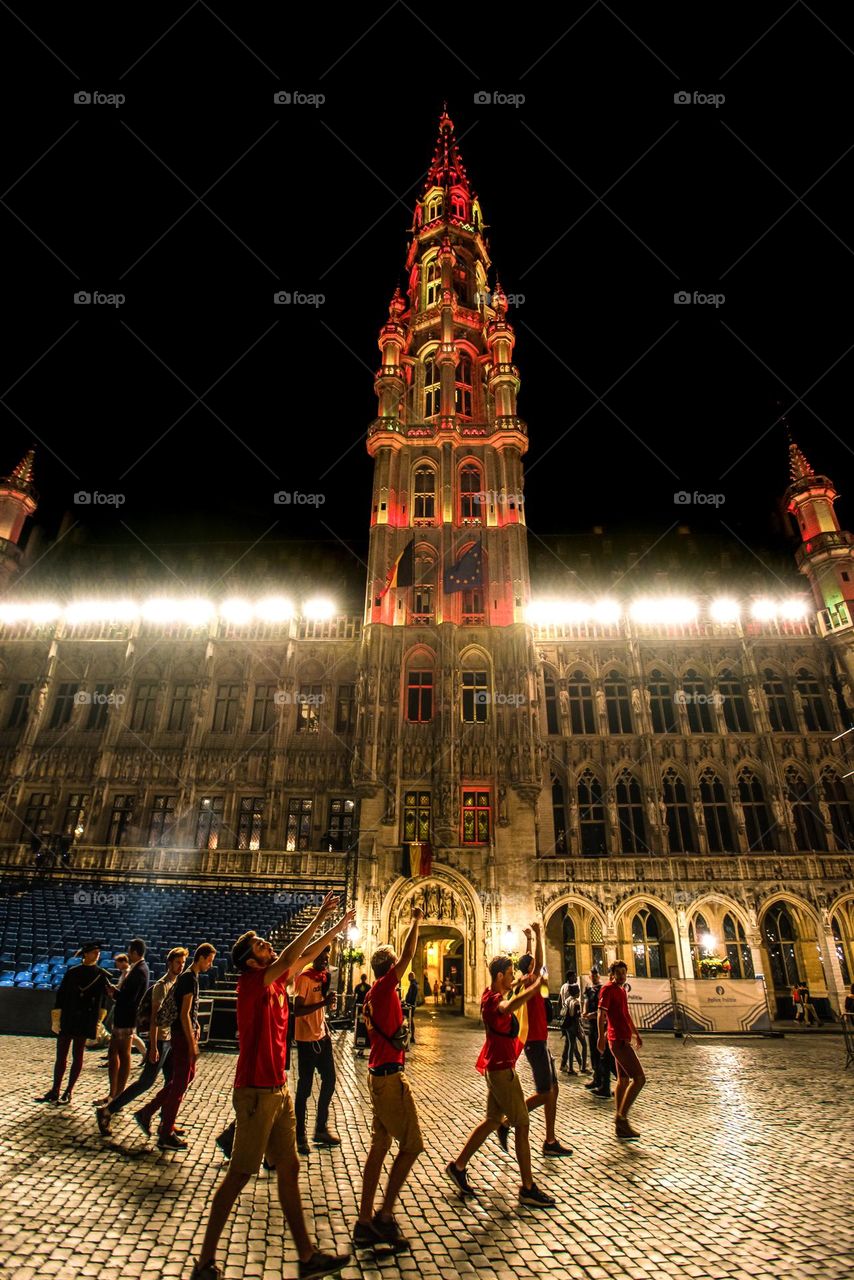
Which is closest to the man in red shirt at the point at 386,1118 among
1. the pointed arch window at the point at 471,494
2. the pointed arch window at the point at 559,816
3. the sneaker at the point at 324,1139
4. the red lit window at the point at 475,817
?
the sneaker at the point at 324,1139

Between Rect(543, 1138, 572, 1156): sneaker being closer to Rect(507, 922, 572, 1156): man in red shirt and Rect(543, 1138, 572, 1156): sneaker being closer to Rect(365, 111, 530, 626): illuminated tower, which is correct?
Rect(507, 922, 572, 1156): man in red shirt

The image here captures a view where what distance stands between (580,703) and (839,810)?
40.2 ft

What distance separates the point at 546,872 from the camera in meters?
25.5

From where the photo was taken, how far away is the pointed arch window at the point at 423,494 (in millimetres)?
31517

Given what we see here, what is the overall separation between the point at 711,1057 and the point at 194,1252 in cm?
1400

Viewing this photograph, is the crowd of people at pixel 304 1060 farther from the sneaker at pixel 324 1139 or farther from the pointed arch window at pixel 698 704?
the pointed arch window at pixel 698 704

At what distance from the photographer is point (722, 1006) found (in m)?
18.3

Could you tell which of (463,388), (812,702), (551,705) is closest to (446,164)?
(463,388)

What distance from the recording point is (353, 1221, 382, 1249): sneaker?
14.7ft

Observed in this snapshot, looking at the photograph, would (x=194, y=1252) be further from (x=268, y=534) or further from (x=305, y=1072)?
(x=268, y=534)

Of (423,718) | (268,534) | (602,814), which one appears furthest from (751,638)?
(268,534)

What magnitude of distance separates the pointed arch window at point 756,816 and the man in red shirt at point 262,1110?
27.4m

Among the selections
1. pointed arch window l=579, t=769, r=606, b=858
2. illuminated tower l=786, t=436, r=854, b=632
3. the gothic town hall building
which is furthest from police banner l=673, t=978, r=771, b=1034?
illuminated tower l=786, t=436, r=854, b=632

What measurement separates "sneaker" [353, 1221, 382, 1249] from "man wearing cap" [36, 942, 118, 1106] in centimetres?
489
